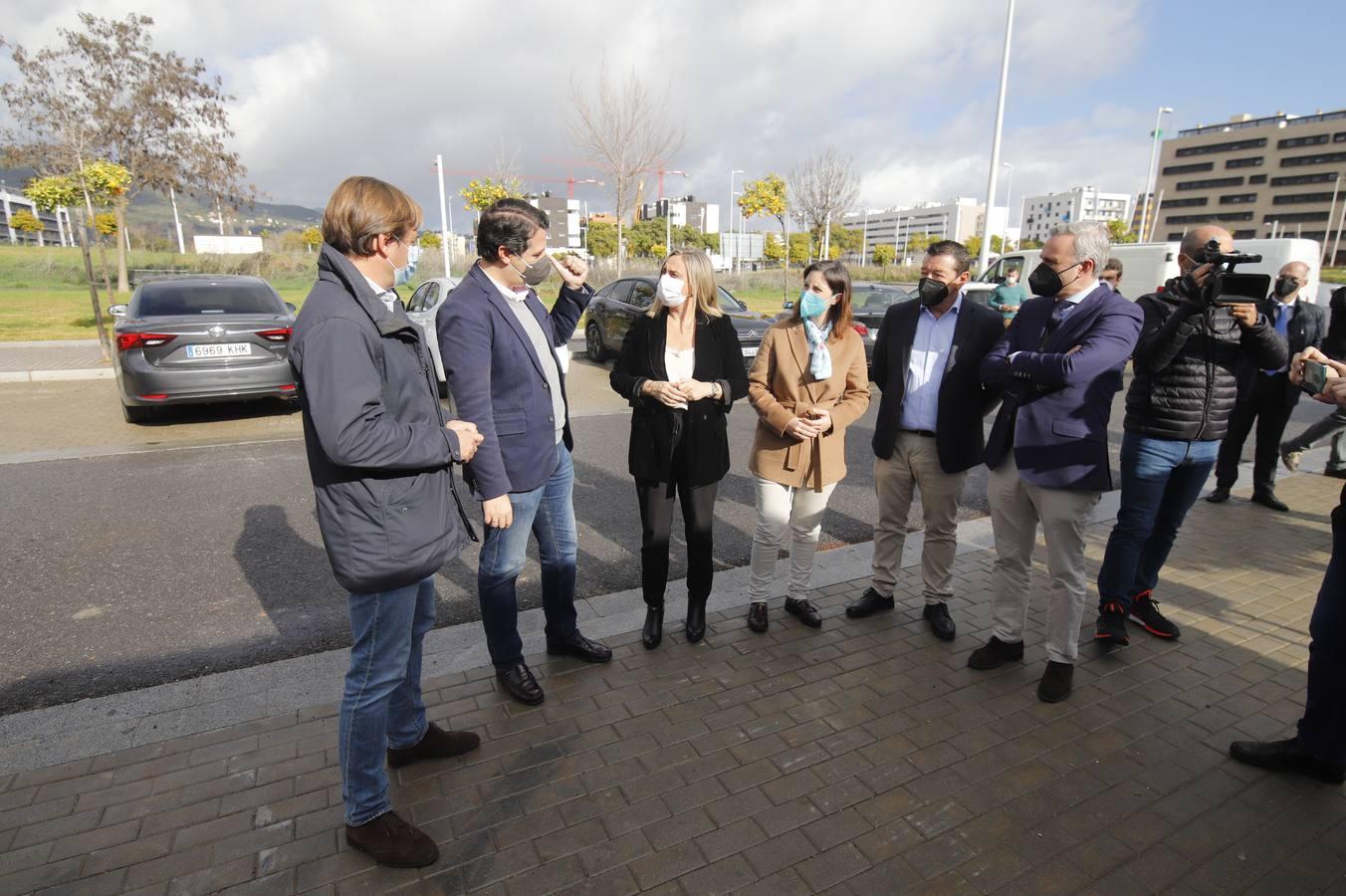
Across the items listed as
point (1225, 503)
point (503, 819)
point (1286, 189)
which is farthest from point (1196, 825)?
point (1286, 189)

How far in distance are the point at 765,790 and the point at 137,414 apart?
922 centimetres

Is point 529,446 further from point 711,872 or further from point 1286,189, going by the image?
point 1286,189

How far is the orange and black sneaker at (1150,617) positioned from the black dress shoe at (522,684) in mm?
3177

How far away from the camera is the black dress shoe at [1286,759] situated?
9.21 feet

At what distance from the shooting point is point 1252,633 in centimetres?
395

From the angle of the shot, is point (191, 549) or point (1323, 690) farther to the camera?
point (191, 549)

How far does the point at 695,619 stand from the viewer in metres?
3.81

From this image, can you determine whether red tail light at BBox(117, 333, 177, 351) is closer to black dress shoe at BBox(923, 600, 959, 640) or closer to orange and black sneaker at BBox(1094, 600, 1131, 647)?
black dress shoe at BBox(923, 600, 959, 640)

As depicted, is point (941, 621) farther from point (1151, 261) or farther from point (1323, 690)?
point (1151, 261)

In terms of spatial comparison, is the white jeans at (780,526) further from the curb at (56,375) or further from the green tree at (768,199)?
the green tree at (768,199)

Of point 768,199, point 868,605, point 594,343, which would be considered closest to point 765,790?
point 868,605

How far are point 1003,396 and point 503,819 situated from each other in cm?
289

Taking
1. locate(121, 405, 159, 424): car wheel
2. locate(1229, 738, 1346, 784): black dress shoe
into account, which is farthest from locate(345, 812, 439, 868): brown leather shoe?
locate(121, 405, 159, 424): car wheel

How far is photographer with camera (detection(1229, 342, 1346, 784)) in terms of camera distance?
2.68 metres
